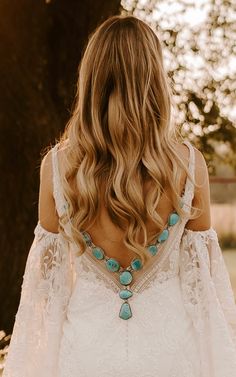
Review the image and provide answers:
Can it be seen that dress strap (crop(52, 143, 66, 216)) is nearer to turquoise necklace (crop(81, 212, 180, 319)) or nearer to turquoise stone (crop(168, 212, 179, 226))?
turquoise necklace (crop(81, 212, 180, 319))

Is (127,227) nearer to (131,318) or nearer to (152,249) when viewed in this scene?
(152,249)

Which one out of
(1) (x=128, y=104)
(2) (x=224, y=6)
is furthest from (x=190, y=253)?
(2) (x=224, y=6)

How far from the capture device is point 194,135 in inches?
409

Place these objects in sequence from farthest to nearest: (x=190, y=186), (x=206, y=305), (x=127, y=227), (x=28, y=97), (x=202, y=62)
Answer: (x=202, y=62)
(x=28, y=97)
(x=206, y=305)
(x=190, y=186)
(x=127, y=227)

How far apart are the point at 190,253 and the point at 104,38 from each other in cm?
90

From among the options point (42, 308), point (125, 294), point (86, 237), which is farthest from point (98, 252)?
point (42, 308)

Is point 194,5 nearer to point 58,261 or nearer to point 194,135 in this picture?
point 194,135

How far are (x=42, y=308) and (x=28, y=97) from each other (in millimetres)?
4693

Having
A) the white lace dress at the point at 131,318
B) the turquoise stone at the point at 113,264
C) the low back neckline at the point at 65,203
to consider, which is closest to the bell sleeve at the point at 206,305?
the white lace dress at the point at 131,318

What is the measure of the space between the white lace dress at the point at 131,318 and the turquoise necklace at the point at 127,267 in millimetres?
32

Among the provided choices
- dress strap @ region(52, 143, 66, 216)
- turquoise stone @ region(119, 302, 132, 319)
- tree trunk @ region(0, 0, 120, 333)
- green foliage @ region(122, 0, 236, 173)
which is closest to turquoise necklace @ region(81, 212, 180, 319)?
turquoise stone @ region(119, 302, 132, 319)

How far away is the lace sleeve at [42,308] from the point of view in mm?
4215

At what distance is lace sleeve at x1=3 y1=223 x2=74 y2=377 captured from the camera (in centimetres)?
421

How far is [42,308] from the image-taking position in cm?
429
